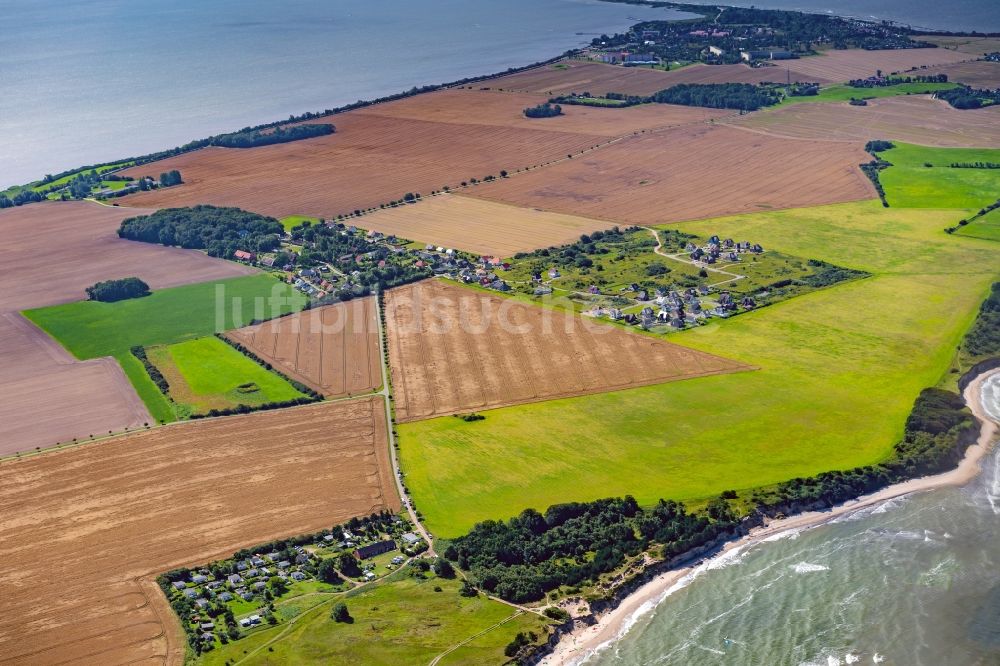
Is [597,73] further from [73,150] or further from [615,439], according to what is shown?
[615,439]

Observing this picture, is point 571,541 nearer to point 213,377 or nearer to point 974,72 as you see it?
point 213,377

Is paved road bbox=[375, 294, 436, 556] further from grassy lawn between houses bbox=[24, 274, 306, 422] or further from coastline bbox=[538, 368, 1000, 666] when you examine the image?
grassy lawn between houses bbox=[24, 274, 306, 422]

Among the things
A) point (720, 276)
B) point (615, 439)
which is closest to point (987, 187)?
point (720, 276)

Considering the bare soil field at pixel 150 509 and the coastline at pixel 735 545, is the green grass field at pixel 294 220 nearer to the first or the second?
the bare soil field at pixel 150 509

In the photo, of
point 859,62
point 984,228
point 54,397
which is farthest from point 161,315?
point 859,62

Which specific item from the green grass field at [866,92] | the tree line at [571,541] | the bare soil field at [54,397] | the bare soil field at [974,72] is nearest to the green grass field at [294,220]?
the bare soil field at [54,397]

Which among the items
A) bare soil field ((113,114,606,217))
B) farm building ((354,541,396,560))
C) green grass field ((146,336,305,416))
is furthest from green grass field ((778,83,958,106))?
farm building ((354,541,396,560))
